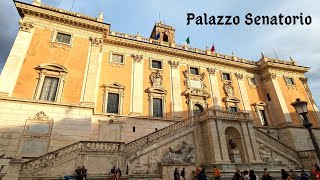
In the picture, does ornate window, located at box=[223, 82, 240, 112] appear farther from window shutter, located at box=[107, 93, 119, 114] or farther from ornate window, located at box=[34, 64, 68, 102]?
ornate window, located at box=[34, 64, 68, 102]

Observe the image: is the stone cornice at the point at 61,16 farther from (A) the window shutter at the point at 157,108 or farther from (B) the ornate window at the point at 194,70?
(B) the ornate window at the point at 194,70

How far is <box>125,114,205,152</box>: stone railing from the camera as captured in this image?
14035 mm

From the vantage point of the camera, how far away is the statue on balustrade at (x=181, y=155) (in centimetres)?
1449

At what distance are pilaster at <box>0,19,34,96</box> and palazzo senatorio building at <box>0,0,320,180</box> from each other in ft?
0.25

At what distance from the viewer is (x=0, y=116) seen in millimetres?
13992

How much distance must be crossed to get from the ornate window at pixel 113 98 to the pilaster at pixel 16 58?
7056 millimetres

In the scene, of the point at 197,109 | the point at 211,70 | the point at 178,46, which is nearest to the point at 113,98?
the point at 197,109

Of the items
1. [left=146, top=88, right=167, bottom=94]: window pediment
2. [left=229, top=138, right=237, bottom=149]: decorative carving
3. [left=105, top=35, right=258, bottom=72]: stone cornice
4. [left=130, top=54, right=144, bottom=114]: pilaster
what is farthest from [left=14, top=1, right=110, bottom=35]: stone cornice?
[left=229, top=138, right=237, bottom=149]: decorative carving

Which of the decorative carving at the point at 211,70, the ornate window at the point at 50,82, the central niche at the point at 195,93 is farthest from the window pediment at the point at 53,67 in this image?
the decorative carving at the point at 211,70

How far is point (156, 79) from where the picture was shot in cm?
2216

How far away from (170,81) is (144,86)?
3.26 metres

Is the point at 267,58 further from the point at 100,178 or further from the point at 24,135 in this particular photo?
the point at 24,135

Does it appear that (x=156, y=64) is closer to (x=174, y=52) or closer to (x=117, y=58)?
(x=174, y=52)

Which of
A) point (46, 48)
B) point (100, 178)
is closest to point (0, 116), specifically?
point (46, 48)
